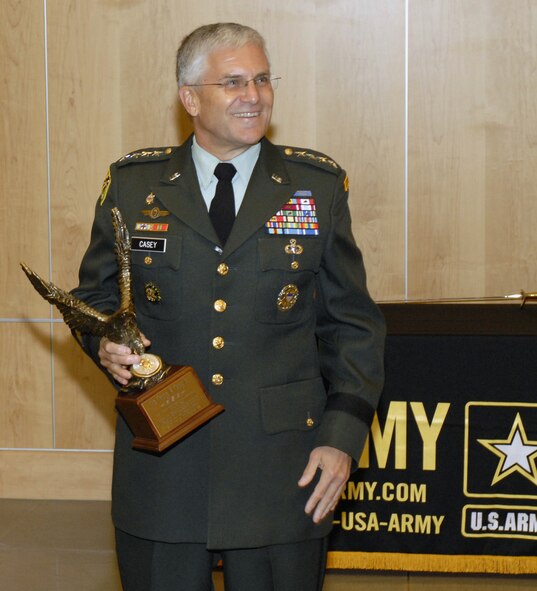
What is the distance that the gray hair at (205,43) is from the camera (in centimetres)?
218

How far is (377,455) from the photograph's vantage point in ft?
12.3

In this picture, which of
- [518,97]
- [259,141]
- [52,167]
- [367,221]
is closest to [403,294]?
[367,221]

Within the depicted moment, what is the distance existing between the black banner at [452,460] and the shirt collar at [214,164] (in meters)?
1.54

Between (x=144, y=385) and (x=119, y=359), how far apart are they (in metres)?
0.07

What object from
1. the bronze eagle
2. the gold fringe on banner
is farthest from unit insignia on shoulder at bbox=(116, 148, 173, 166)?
the gold fringe on banner

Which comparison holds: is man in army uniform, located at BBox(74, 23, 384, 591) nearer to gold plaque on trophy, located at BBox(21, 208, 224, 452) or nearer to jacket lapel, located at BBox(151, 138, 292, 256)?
jacket lapel, located at BBox(151, 138, 292, 256)

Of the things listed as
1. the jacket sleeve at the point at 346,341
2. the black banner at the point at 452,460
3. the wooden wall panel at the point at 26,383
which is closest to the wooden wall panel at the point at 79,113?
the wooden wall panel at the point at 26,383

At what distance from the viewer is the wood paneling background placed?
4.60 meters

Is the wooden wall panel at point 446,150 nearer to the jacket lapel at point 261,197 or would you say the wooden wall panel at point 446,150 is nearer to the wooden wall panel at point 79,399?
the wooden wall panel at point 79,399

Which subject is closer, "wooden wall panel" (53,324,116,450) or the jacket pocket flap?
the jacket pocket flap

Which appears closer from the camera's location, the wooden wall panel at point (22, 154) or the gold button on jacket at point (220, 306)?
the gold button on jacket at point (220, 306)

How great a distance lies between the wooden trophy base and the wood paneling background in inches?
110

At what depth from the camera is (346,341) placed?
2182 millimetres

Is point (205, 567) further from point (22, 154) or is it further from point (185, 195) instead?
point (22, 154)
